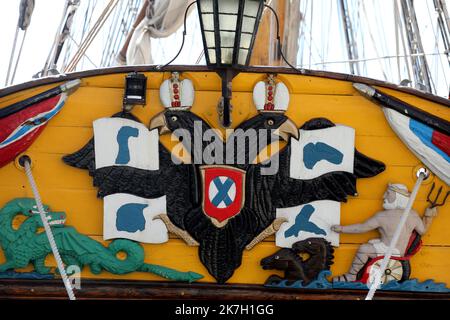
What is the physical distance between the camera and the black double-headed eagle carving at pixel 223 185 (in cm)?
518

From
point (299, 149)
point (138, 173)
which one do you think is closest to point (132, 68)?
point (138, 173)

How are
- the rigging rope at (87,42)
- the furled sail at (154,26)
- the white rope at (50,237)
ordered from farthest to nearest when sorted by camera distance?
the furled sail at (154,26) → the rigging rope at (87,42) → the white rope at (50,237)

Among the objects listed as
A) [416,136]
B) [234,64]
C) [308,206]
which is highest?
[234,64]

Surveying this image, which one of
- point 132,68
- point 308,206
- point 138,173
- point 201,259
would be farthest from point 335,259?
point 132,68

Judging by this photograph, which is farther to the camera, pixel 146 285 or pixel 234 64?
pixel 146 285

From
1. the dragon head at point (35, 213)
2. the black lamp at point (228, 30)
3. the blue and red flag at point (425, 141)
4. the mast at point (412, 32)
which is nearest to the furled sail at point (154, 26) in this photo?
the mast at point (412, 32)

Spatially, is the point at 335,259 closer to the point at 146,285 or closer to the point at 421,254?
the point at 421,254

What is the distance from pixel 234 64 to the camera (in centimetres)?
486

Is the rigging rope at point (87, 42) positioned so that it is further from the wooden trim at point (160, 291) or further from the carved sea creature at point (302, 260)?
the carved sea creature at point (302, 260)

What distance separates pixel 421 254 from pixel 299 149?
32.0 inches

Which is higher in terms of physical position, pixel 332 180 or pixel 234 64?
pixel 234 64

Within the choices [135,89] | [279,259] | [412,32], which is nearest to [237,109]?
[135,89]

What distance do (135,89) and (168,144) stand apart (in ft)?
1.04

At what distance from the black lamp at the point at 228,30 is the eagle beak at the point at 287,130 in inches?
17.4
